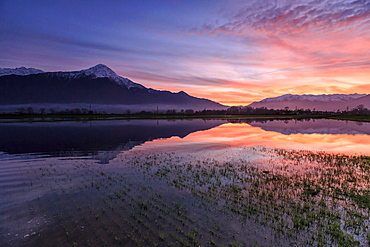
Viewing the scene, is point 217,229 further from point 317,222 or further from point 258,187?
point 258,187

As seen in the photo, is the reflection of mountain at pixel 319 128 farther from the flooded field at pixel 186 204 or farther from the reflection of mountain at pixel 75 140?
the flooded field at pixel 186 204

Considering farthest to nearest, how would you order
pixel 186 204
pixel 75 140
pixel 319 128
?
pixel 319 128, pixel 75 140, pixel 186 204

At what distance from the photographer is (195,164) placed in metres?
22.6

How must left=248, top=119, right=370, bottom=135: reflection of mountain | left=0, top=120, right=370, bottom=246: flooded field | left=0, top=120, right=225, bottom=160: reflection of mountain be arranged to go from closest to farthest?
left=0, top=120, right=370, bottom=246: flooded field, left=0, top=120, right=225, bottom=160: reflection of mountain, left=248, top=119, right=370, bottom=135: reflection of mountain

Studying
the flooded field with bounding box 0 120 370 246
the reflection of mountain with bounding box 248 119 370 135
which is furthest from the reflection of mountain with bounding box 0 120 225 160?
the reflection of mountain with bounding box 248 119 370 135

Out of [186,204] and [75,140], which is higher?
[186,204]

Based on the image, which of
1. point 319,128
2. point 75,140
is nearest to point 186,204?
point 75,140

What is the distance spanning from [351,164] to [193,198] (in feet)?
67.6

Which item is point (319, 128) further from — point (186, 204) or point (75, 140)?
point (75, 140)

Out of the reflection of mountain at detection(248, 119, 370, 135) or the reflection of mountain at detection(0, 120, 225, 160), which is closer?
the reflection of mountain at detection(0, 120, 225, 160)

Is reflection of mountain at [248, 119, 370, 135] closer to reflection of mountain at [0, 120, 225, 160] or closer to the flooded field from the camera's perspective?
reflection of mountain at [0, 120, 225, 160]

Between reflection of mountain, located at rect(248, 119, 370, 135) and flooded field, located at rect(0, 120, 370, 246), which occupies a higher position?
reflection of mountain, located at rect(248, 119, 370, 135)

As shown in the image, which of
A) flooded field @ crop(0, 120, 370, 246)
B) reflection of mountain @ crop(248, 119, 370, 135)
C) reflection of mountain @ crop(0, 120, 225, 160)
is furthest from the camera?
reflection of mountain @ crop(248, 119, 370, 135)

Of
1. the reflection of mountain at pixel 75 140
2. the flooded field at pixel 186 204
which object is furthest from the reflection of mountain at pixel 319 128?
the flooded field at pixel 186 204
